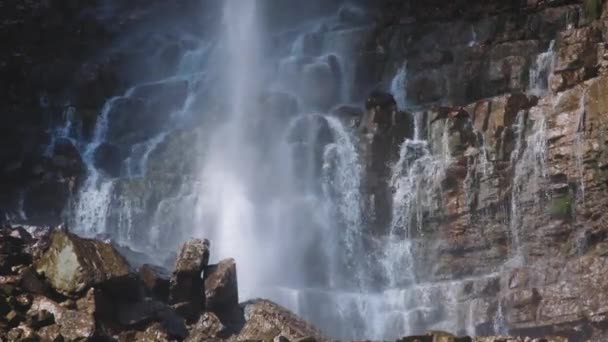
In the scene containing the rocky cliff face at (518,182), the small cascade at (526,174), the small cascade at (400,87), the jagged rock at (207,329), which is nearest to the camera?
the jagged rock at (207,329)

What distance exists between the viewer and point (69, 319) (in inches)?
734

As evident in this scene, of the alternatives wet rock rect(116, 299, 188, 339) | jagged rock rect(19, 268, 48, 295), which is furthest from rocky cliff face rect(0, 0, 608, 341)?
jagged rock rect(19, 268, 48, 295)

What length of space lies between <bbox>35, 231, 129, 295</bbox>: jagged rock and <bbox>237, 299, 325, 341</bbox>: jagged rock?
303 centimetres

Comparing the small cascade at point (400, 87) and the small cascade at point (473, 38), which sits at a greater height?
the small cascade at point (473, 38)

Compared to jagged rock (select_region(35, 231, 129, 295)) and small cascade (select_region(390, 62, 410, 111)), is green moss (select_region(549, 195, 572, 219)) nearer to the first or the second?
small cascade (select_region(390, 62, 410, 111))

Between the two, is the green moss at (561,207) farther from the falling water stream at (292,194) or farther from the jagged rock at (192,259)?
the jagged rock at (192,259)

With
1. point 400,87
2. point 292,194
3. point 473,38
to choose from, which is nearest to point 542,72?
point 473,38

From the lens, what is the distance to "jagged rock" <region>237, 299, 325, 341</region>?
19.6 m

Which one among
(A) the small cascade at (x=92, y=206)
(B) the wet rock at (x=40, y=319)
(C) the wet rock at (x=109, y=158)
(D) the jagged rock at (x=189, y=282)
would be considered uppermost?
(C) the wet rock at (x=109, y=158)

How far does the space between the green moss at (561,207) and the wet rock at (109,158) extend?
57.1 feet

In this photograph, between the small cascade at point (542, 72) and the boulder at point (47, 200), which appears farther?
the boulder at point (47, 200)

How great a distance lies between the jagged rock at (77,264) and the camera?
768 inches

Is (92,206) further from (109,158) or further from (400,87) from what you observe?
(400,87)

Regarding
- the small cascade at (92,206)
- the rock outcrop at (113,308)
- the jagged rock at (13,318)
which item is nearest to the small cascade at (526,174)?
the rock outcrop at (113,308)
